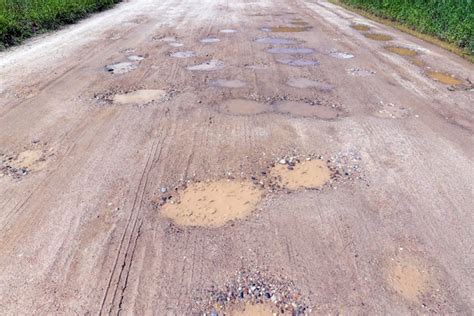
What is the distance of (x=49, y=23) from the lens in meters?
11.5

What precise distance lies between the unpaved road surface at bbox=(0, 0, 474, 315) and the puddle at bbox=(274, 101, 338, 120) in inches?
1.3

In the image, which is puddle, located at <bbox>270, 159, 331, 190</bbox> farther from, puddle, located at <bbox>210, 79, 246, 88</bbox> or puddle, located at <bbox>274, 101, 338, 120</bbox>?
puddle, located at <bbox>210, 79, 246, 88</bbox>

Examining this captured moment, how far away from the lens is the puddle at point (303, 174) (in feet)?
14.0

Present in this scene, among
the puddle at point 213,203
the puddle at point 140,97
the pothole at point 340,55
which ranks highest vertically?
the puddle at point 213,203

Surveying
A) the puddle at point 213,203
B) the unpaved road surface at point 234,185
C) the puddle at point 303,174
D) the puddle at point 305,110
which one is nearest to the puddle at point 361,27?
the unpaved road surface at point 234,185

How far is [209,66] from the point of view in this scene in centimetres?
800

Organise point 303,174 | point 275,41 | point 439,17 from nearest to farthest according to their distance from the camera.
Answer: point 303,174 < point 275,41 < point 439,17

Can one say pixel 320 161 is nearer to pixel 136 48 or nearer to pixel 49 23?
pixel 136 48

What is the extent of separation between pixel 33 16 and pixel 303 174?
1017cm

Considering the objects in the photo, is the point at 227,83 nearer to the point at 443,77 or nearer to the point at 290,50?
the point at 290,50

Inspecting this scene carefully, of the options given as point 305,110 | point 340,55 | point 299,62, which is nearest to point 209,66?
point 299,62

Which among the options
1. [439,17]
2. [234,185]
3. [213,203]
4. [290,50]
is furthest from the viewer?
[439,17]

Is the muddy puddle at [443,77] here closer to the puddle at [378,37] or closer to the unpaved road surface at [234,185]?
the unpaved road surface at [234,185]

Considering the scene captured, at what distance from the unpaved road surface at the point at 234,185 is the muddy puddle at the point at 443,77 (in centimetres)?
6
